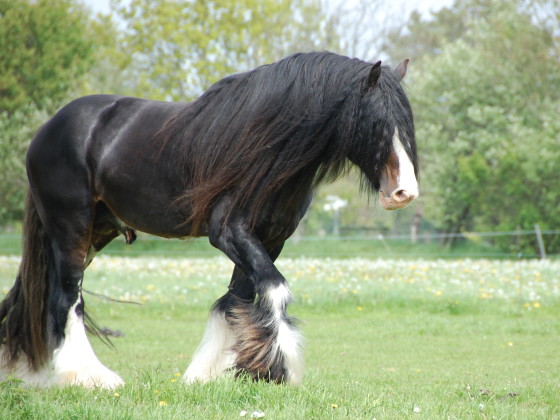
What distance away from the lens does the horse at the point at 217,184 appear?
181 inches

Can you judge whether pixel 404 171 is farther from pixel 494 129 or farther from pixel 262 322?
pixel 494 129

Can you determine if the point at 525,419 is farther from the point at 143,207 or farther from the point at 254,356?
the point at 143,207

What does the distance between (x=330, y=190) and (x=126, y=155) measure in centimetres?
3241

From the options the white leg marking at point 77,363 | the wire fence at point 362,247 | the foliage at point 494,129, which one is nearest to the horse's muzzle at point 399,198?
the white leg marking at point 77,363

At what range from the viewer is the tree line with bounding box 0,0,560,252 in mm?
26203

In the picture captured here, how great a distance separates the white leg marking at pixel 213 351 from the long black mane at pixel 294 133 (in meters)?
0.76

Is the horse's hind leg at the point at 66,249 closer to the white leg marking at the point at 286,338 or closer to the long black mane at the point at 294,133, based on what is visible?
the long black mane at the point at 294,133

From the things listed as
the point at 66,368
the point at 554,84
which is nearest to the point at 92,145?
the point at 66,368

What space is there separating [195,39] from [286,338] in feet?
87.6

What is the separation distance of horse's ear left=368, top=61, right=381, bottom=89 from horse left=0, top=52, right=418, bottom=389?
0.01 metres

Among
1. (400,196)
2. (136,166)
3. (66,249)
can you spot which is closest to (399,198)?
(400,196)

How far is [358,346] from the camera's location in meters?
8.57

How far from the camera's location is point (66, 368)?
5.31m

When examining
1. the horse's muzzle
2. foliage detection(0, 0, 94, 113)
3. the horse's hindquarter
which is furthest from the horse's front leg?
foliage detection(0, 0, 94, 113)
